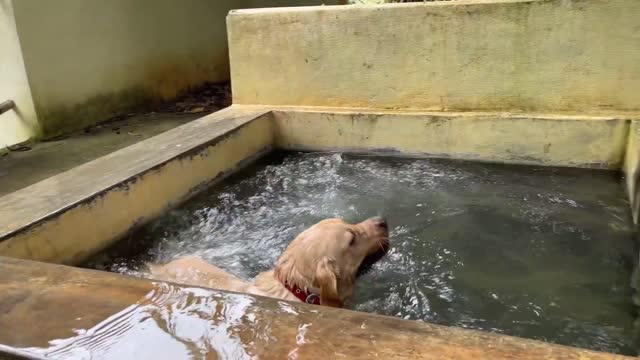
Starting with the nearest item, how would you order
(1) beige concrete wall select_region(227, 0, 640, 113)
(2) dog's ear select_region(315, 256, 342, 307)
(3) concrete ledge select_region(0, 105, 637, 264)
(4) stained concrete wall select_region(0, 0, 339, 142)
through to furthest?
(2) dog's ear select_region(315, 256, 342, 307), (3) concrete ledge select_region(0, 105, 637, 264), (1) beige concrete wall select_region(227, 0, 640, 113), (4) stained concrete wall select_region(0, 0, 339, 142)

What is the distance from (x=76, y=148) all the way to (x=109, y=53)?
7.17 feet

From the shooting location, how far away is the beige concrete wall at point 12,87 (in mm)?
6426

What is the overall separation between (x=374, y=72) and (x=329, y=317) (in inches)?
140

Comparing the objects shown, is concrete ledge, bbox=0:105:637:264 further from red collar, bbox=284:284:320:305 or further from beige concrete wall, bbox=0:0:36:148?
beige concrete wall, bbox=0:0:36:148

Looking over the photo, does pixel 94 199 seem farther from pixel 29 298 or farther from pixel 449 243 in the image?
pixel 449 243

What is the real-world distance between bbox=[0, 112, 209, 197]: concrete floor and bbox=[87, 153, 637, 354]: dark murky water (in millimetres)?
2316

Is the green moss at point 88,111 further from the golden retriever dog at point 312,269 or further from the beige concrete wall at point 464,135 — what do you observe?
the golden retriever dog at point 312,269

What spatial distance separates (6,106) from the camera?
662 cm

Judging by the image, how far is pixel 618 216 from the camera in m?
3.40

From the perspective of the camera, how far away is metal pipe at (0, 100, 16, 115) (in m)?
6.57

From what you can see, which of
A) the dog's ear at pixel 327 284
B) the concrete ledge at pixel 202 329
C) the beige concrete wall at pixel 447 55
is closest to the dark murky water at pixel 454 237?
the dog's ear at pixel 327 284

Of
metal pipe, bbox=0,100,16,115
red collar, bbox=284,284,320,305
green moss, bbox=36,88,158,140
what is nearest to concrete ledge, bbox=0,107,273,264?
red collar, bbox=284,284,320,305

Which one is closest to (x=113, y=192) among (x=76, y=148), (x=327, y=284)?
(x=327, y=284)

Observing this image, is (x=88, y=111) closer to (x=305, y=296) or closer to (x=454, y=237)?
(x=454, y=237)
